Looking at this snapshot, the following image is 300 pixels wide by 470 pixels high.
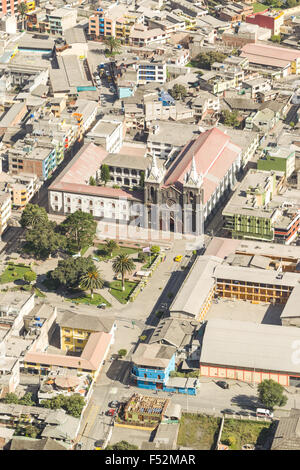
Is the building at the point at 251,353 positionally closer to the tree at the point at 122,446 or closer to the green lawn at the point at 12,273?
the tree at the point at 122,446

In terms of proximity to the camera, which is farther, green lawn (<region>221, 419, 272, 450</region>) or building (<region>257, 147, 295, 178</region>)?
building (<region>257, 147, 295, 178</region>)

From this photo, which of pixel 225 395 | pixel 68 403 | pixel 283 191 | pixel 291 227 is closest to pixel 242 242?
A: pixel 291 227

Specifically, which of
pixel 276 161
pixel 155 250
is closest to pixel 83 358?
pixel 155 250

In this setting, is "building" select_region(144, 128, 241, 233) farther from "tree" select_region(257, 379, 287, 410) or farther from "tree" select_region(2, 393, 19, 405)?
"tree" select_region(2, 393, 19, 405)

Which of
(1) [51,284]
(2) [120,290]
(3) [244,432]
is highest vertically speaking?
(3) [244,432]

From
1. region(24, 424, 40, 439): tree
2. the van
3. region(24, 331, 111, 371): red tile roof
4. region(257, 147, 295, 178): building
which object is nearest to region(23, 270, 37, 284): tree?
region(24, 331, 111, 371): red tile roof

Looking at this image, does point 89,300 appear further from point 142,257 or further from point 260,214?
point 260,214

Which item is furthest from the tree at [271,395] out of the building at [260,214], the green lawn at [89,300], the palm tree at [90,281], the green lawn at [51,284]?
the green lawn at [51,284]
